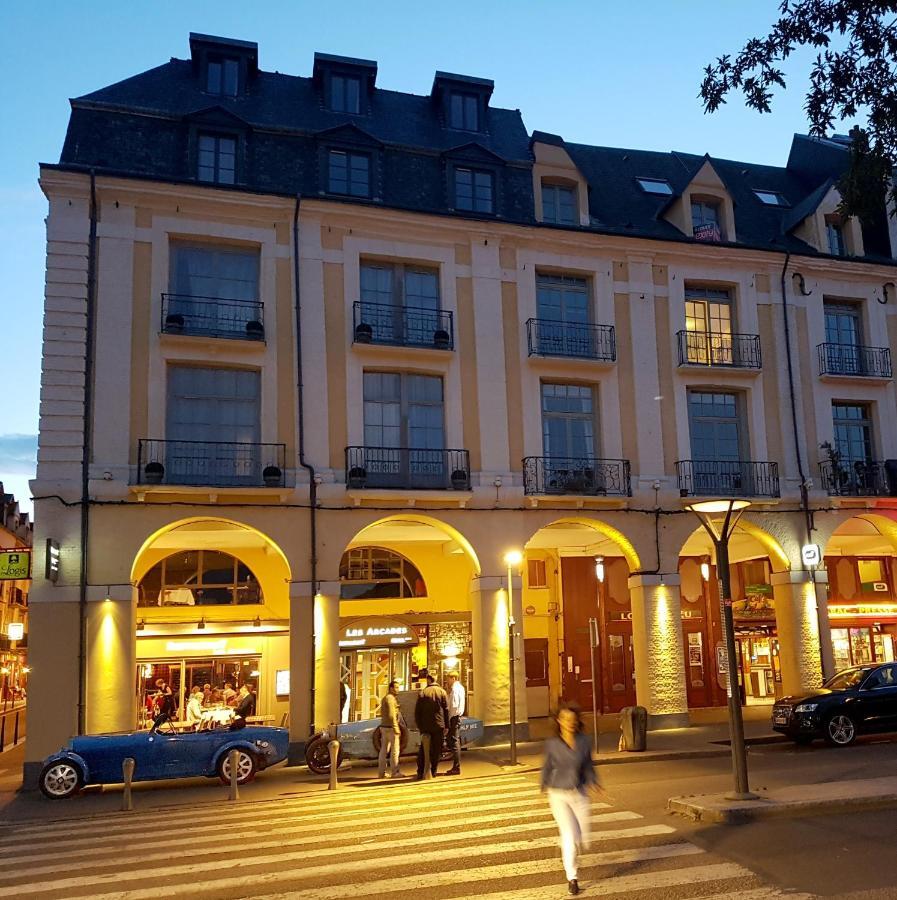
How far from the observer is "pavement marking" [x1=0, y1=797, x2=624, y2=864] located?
11.4 metres

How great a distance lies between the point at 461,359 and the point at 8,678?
1440 inches

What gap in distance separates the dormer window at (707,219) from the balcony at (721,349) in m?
2.87

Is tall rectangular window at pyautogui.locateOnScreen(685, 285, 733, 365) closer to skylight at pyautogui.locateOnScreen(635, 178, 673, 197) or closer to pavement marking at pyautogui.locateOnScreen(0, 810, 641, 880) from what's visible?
skylight at pyautogui.locateOnScreen(635, 178, 673, 197)

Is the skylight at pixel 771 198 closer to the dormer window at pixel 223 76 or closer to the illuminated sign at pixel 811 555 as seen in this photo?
the illuminated sign at pixel 811 555

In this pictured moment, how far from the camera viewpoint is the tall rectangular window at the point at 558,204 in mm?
24656

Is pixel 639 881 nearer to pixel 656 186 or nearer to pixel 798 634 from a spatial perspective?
pixel 798 634

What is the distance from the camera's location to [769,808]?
11.5 metres

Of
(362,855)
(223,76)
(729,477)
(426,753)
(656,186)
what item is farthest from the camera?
(656,186)

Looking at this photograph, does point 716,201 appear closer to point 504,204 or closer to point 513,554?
point 504,204

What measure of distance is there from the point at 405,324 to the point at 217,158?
236 inches

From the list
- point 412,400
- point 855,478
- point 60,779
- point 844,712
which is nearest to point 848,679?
point 844,712

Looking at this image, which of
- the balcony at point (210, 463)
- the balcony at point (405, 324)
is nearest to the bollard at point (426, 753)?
the balcony at point (210, 463)

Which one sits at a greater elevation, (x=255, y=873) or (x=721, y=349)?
(x=721, y=349)

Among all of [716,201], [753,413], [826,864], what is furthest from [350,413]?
[826,864]
